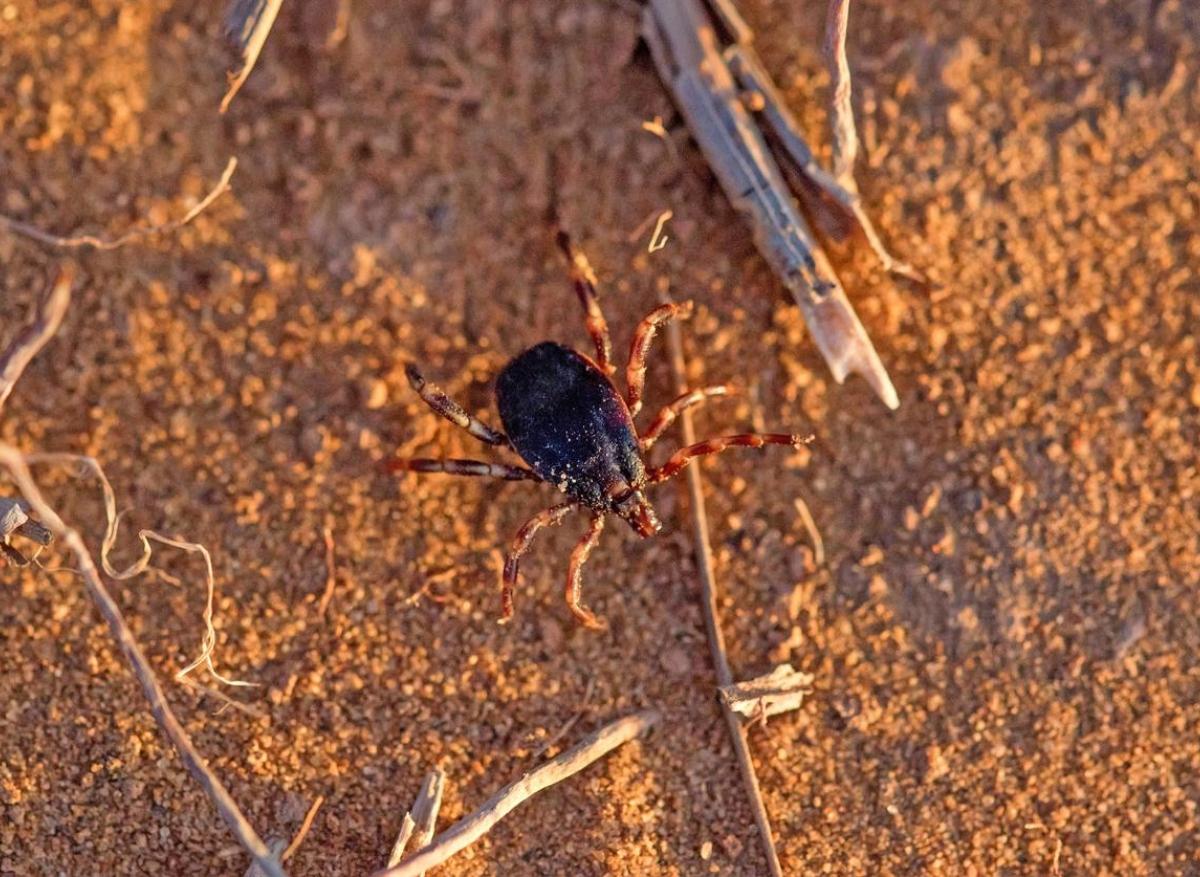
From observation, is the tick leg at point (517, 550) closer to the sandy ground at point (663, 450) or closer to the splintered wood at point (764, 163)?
the sandy ground at point (663, 450)

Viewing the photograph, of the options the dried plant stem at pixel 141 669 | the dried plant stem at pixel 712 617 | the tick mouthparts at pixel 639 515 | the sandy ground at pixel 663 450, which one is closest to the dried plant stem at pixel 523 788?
the sandy ground at pixel 663 450

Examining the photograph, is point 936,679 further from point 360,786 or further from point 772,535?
point 360,786

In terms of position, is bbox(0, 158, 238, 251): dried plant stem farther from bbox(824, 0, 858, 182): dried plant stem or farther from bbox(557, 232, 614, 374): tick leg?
bbox(824, 0, 858, 182): dried plant stem

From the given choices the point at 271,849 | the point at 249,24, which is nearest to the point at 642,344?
the point at 249,24

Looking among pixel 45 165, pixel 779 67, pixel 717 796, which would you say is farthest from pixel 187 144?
pixel 717 796

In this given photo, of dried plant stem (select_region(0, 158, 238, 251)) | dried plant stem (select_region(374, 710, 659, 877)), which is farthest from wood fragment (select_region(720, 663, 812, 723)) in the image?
dried plant stem (select_region(0, 158, 238, 251))

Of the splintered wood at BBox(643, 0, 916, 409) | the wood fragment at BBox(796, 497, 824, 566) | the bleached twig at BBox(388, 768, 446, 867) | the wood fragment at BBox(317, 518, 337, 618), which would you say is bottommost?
the bleached twig at BBox(388, 768, 446, 867)
